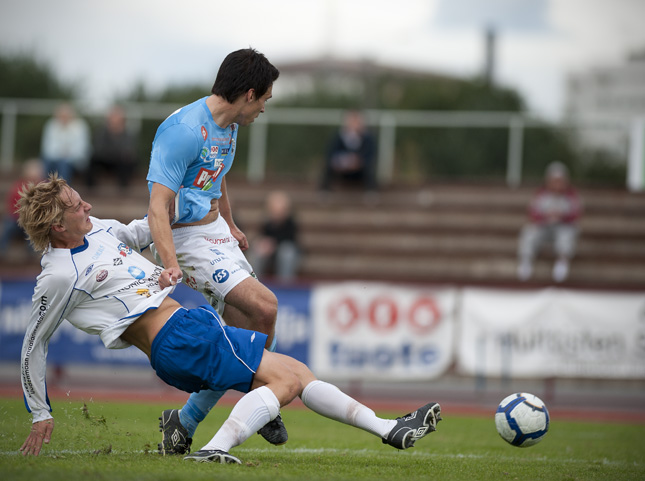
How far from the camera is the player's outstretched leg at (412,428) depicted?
514 cm

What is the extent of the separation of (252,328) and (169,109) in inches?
628

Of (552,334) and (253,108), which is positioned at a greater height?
(253,108)

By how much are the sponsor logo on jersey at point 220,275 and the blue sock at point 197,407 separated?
763 mm

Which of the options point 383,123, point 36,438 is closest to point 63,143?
point 383,123

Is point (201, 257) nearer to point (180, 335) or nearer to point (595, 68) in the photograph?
point (180, 335)

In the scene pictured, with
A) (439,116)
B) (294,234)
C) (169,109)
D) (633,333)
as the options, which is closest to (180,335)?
(633,333)

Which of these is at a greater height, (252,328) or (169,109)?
(169,109)

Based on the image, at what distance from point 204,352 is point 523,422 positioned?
230cm

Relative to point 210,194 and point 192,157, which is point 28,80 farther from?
point 192,157

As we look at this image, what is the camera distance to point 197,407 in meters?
5.84

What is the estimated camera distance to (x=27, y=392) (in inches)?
203

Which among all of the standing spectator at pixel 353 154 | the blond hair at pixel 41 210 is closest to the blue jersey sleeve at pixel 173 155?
the blond hair at pixel 41 210

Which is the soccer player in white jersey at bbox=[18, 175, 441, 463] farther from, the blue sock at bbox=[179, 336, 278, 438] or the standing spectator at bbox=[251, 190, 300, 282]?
the standing spectator at bbox=[251, 190, 300, 282]

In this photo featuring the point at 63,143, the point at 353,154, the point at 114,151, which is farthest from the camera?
the point at 114,151
